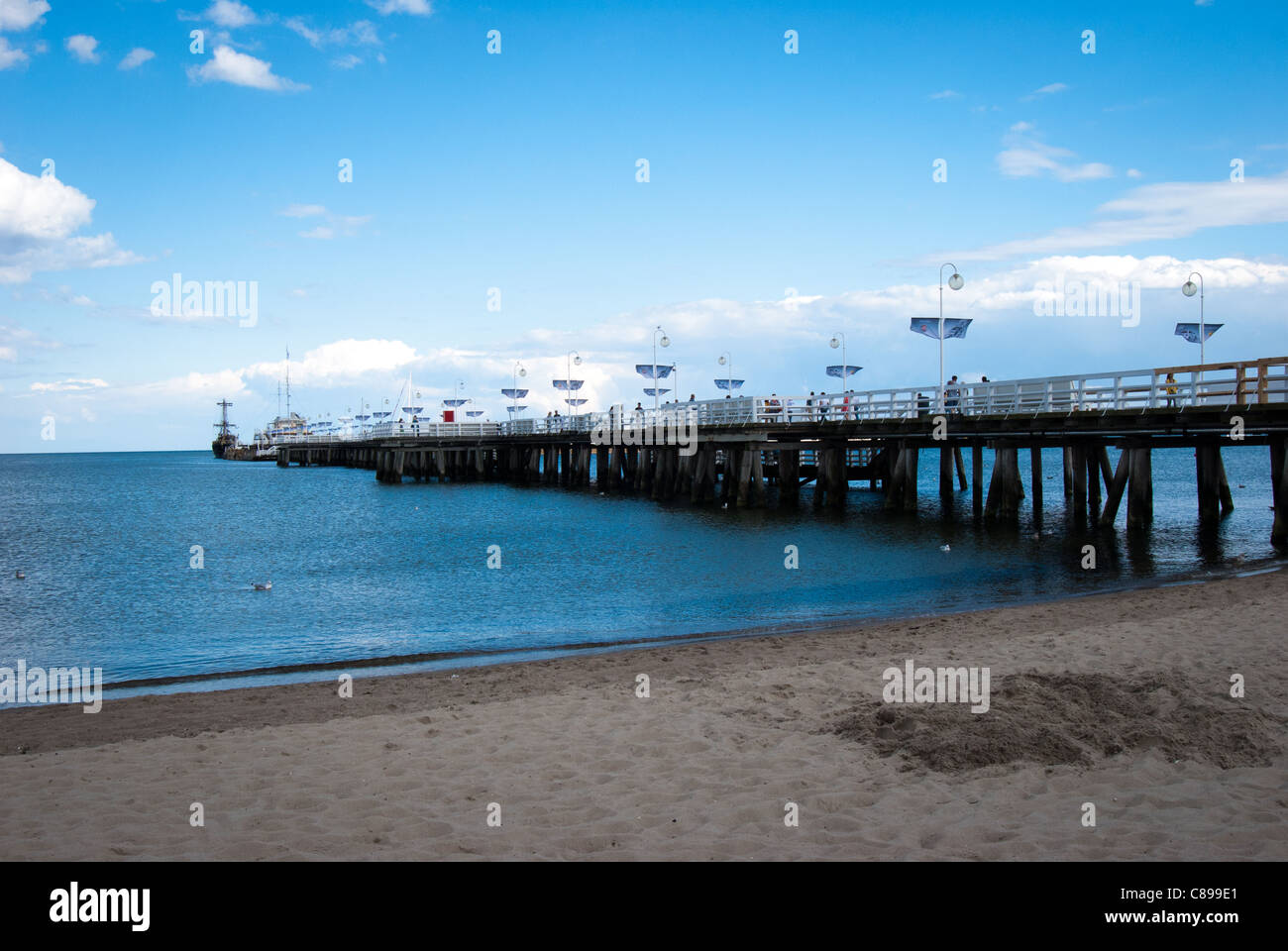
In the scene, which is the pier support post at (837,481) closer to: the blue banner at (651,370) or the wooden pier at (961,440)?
the wooden pier at (961,440)

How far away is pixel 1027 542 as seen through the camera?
24688mm

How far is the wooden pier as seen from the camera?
22438 millimetres

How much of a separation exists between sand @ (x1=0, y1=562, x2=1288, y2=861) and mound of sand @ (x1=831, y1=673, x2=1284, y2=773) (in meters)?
0.02

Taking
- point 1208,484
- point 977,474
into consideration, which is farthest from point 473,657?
point 977,474

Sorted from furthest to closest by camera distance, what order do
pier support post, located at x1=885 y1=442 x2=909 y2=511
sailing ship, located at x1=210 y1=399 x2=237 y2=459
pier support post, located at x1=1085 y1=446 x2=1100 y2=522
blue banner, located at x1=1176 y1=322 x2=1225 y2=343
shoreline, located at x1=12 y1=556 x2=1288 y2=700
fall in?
sailing ship, located at x1=210 y1=399 x2=237 y2=459 < pier support post, located at x1=885 y1=442 x2=909 y2=511 < pier support post, located at x1=1085 y1=446 x2=1100 y2=522 < blue banner, located at x1=1176 y1=322 x2=1225 y2=343 < shoreline, located at x1=12 y1=556 x2=1288 y2=700

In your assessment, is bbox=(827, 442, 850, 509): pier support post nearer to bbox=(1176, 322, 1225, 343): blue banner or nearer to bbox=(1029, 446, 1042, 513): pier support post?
bbox=(1029, 446, 1042, 513): pier support post

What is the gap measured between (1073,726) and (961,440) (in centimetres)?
2599

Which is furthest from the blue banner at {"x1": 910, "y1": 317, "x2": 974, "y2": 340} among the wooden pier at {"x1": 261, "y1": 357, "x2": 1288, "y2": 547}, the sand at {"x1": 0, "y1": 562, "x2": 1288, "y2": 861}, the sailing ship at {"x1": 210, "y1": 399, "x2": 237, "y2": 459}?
the sailing ship at {"x1": 210, "y1": 399, "x2": 237, "y2": 459}

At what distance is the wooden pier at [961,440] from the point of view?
2244 centimetres

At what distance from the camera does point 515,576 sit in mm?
23047

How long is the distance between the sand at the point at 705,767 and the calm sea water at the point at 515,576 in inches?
202

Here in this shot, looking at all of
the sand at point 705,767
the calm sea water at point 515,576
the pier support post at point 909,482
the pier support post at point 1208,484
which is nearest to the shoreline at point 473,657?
the calm sea water at point 515,576

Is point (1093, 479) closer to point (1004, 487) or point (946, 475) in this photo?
point (1004, 487)
